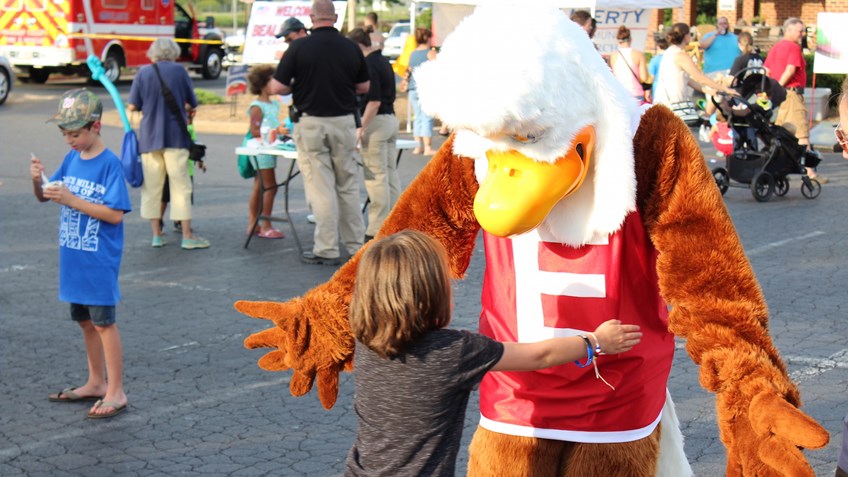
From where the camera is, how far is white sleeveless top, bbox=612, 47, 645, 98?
11.3 metres

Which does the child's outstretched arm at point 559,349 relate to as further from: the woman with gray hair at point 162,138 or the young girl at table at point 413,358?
the woman with gray hair at point 162,138

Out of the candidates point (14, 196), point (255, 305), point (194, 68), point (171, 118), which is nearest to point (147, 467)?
point (255, 305)

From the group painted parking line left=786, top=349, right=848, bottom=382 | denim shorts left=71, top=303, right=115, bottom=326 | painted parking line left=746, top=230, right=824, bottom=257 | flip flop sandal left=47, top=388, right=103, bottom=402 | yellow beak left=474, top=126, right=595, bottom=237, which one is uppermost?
yellow beak left=474, top=126, right=595, bottom=237

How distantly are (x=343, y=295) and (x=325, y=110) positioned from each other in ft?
17.2

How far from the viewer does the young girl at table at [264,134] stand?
9586 mm

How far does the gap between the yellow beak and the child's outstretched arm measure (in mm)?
333

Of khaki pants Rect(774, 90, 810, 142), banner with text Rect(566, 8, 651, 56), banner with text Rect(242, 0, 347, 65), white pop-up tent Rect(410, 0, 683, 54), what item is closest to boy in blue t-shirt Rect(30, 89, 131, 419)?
white pop-up tent Rect(410, 0, 683, 54)

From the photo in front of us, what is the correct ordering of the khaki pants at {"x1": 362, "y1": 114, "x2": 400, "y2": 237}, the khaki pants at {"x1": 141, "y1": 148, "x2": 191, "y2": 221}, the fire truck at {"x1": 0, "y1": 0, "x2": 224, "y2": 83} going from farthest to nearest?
the fire truck at {"x1": 0, "y1": 0, "x2": 224, "y2": 83} → the khaki pants at {"x1": 362, "y1": 114, "x2": 400, "y2": 237} → the khaki pants at {"x1": 141, "y1": 148, "x2": 191, "y2": 221}

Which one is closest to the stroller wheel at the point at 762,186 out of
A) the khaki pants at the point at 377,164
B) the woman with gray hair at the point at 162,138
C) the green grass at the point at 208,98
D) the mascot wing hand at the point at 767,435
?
the khaki pants at the point at 377,164

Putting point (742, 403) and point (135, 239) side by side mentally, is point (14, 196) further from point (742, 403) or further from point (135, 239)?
point (742, 403)

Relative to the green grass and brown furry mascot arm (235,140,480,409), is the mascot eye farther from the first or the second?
the green grass

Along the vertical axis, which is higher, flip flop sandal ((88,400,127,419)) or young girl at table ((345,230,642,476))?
young girl at table ((345,230,642,476))

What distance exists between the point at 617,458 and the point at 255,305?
1257mm

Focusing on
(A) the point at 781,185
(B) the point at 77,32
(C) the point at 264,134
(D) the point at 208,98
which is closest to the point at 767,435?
(C) the point at 264,134
